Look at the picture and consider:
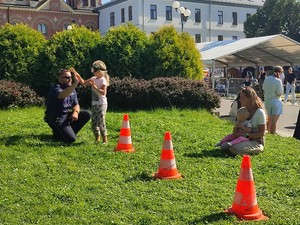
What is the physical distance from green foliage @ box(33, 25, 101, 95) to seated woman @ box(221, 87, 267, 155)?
7456mm

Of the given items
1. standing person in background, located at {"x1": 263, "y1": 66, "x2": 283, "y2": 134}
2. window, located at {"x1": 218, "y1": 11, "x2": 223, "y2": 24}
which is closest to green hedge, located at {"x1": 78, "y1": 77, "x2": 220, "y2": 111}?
standing person in background, located at {"x1": 263, "y1": 66, "x2": 283, "y2": 134}

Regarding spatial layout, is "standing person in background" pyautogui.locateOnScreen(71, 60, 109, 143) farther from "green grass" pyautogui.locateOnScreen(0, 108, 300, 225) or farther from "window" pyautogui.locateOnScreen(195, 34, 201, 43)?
"window" pyautogui.locateOnScreen(195, 34, 201, 43)

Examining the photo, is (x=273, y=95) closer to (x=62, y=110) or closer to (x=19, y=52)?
(x=62, y=110)

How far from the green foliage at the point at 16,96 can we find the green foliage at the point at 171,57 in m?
3.82

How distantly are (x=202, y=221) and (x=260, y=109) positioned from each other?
3267 mm

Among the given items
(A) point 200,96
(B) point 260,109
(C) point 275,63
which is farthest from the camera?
(C) point 275,63

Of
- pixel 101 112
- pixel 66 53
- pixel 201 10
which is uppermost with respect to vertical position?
pixel 201 10

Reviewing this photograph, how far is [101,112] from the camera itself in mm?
7652

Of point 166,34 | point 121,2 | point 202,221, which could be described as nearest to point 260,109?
point 202,221

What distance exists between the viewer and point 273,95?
10.4 meters

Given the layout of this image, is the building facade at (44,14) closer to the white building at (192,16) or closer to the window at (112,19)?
the window at (112,19)

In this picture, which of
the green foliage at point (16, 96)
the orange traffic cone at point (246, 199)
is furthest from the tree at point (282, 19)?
the orange traffic cone at point (246, 199)

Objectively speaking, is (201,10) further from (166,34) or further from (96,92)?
(96,92)

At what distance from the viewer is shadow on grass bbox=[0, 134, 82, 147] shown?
25.2ft
